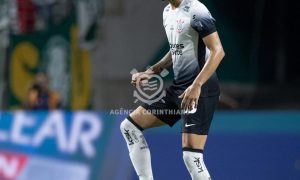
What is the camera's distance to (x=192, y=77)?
23.0 ft

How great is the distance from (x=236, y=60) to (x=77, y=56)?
8.30ft

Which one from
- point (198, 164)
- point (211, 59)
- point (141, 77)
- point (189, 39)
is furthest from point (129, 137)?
point (211, 59)

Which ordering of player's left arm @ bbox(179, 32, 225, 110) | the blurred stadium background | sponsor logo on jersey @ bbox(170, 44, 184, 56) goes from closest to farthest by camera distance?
player's left arm @ bbox(179, 32, 225, 110) < sponsor logo on jersey @ bbox(170, 44, 184, 56) < the blurred stadium background

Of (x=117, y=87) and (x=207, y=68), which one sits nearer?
(x=207, y=68)

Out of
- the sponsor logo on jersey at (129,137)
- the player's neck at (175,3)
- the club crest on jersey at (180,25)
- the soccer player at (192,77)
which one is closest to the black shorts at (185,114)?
the soccer player at (192,77)

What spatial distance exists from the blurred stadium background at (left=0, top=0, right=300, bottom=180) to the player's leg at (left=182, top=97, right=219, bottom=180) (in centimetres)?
118

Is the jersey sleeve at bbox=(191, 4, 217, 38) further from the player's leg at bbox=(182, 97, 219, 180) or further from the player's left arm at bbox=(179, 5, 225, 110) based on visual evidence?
the player's leg at bbox=(182, 97, 219, 180)

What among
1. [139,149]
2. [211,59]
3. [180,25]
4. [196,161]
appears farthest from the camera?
[139,149]

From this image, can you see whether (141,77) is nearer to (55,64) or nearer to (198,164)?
(198,164)

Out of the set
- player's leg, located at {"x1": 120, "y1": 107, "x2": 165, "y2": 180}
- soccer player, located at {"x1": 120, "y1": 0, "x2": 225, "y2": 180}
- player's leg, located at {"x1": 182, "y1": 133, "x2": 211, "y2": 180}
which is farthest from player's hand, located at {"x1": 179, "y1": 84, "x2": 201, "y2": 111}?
player's leg, located at {"x1": 120, "y1": 107, "x2": 165, "y2": 180}

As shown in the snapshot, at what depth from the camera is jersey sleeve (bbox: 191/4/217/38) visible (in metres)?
6.67

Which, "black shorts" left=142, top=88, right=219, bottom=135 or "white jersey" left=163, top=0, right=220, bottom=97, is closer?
"white jersey" left=163, top=0, right=220, bottom=97

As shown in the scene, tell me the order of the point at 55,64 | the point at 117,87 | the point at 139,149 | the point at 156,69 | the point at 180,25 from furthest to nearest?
1. the point at 55,64
2. the point at 117,87
3. the point at 156,69
4. the point at 139,149
5. the point at 180,25

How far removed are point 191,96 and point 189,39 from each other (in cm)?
48
